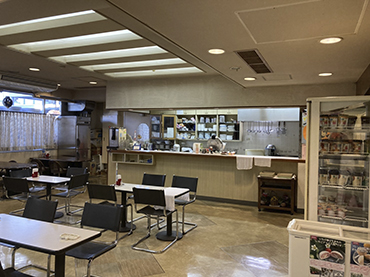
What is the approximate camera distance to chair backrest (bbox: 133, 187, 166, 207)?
13.2 feet

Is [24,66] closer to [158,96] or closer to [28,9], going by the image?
[158,96]

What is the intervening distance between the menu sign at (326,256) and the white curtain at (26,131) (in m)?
8.76

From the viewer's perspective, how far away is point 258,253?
4004 millimetres

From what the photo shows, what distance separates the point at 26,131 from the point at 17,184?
480 centimetres

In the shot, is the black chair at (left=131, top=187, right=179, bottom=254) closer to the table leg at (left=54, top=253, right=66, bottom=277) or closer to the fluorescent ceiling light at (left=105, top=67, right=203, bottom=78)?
the table leg at (left=54, top=253, right=66, bottom=277)

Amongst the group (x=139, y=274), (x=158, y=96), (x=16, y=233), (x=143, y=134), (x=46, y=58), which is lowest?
(x=139, y=274)

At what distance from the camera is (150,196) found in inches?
162

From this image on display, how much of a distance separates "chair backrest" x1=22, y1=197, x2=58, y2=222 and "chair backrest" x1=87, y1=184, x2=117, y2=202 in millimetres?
1114

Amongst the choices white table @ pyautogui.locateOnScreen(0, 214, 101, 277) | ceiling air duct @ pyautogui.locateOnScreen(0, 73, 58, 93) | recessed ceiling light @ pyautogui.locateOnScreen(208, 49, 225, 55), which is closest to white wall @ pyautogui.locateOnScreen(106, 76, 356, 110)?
ceiling air duct @ pyautogui.locateOnScreen(0, 73, 58, 93)

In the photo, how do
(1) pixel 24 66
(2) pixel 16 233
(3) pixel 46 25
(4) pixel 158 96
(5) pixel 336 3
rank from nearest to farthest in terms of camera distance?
(5) pixel 336 3, (2) pixel 16 233, (3) pixel 46 25, (1) pixel 24 66, (4) pixel 158 96

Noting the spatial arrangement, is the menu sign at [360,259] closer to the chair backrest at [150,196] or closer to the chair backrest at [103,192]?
the chair backrest at [150,196]

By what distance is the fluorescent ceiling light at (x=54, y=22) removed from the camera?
3520 mm

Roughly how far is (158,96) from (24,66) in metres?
2.93

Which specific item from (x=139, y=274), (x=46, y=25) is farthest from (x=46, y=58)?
(x=139, y=274)
